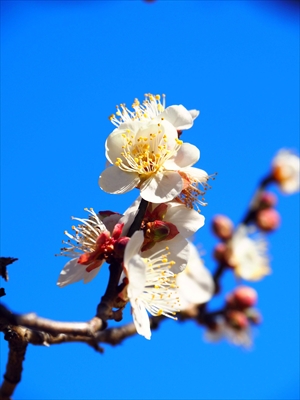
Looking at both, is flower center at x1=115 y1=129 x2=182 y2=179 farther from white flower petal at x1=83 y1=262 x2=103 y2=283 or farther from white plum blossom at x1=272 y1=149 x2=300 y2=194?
white plum blossom at x1=272 y1=149 x2=300 y2=194

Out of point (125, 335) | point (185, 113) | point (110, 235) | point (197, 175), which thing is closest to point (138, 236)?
point (110, 235)

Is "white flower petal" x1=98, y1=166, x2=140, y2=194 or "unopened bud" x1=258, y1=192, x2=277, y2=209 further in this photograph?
"unopened bud" x1=258, y1=192, x2=277, y2=209

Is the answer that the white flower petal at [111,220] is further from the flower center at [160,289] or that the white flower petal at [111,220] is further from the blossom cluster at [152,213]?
the flower center at [160,289]

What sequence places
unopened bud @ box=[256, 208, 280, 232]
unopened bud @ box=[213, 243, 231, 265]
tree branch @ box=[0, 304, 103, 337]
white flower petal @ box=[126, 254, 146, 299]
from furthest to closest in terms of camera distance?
unopened bud @ box=[256, 208, 280, 232]
unopened bud @ box=[213, 243, 231, 265]
white flower petal @ box=[126, 254, 146, 299]
tree branch @ box=[0, 304, 103, 337]

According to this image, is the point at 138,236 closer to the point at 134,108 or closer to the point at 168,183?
the point at 168,183

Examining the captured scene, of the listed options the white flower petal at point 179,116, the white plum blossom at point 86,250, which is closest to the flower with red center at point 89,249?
the white plum blossom at point 86,250

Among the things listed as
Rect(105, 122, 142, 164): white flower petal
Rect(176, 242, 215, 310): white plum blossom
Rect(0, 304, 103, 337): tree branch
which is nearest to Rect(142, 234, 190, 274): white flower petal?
Rect(105, 122, 142, 164): white flower petal

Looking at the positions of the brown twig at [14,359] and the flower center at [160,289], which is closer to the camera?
the brown twig at [14,359]
